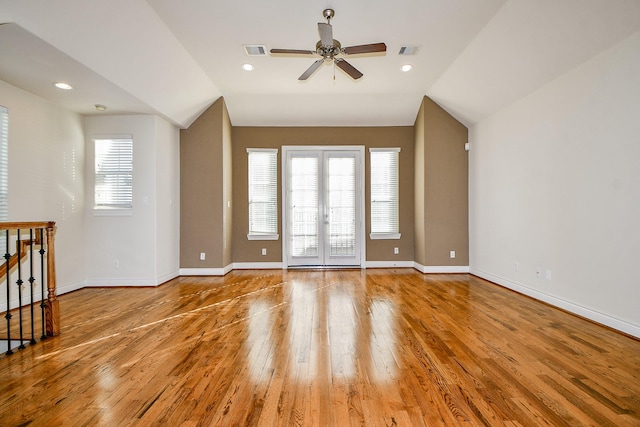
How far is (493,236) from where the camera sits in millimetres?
5684

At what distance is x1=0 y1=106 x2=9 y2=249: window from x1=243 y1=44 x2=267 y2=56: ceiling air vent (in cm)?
295

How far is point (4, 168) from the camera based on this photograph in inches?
157

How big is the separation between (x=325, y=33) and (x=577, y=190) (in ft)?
10.7

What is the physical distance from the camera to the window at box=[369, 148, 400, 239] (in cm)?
710

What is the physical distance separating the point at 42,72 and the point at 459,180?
6388 mm

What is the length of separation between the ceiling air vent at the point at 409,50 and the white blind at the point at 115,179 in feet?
14.2

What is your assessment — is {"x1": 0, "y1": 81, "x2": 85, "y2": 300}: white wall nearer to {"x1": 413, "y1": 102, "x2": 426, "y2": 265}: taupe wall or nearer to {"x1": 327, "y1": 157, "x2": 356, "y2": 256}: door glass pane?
{"x1": 327, "y1": 157, "x2": 356, "y2": 256}: door glass pane

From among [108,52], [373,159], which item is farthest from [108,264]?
[373,159]

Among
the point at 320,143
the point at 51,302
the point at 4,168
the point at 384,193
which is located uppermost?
the point at 320,143

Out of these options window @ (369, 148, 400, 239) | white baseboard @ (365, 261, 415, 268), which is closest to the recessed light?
window @ (369, 148, 400, 239)

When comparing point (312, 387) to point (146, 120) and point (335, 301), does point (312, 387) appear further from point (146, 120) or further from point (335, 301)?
point (146, 120)

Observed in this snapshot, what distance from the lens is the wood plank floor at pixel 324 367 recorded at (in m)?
1.94

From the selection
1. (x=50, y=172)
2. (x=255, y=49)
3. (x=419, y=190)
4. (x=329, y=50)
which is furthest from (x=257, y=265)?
(x=329, y=50)

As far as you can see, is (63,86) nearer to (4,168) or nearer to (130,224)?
(4,168)
